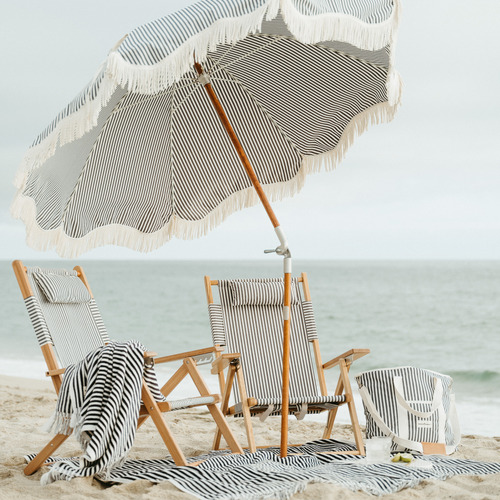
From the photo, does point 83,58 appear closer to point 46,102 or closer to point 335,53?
point 46,102

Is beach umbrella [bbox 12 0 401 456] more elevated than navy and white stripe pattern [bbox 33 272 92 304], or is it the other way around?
beach umbrella [bbox 12 0 401 456]

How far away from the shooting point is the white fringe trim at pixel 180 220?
3.19 metres

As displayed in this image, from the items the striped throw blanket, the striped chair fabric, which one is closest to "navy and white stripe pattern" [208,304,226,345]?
the striped chair fabric

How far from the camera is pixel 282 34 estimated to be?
2.86 metres

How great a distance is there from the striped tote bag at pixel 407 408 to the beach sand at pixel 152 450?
291mm

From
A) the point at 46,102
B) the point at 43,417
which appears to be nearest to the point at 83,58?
the point at 46,102

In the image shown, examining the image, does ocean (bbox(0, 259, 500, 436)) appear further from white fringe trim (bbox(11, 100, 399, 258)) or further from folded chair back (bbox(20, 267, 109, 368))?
folded chair back (bbox(20, 267, 109, 368))

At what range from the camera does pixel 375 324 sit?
722 inches

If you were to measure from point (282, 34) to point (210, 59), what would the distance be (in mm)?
432

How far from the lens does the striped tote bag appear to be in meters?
3.09

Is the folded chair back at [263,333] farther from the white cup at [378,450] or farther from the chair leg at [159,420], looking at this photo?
the chair leg at [159,420]

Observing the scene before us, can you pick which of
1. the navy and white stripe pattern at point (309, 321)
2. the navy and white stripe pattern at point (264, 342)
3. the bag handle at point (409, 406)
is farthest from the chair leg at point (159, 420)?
the navy and white stripe pattern at point (309, 321)

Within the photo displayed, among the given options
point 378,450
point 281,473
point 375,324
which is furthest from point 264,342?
point 375,324

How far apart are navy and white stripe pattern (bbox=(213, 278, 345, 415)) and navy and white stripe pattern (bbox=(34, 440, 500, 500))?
59 cm
